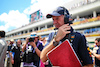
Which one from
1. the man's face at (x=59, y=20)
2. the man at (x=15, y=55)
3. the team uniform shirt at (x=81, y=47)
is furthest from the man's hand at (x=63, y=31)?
the man at (x=15, y=55)

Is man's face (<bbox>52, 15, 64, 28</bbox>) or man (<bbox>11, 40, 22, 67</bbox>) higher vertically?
man's face (<bbox>52, 15, 64, 28</bbox>)

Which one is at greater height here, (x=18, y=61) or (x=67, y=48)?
(x=67, y=48)

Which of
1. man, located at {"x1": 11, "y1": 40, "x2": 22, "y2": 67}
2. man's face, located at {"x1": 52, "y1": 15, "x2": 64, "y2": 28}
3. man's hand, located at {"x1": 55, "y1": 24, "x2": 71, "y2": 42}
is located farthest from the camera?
man, located at {"x1": 11, "y1": 40, "x2": 22, "y2": 67}

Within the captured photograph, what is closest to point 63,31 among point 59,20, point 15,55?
point 59,20

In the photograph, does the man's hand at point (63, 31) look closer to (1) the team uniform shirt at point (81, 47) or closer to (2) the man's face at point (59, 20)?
(1) the team uniform shirt at point (81, 47)

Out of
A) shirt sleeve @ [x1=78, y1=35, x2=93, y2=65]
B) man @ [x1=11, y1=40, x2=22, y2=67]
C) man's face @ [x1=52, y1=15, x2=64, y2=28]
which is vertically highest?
man's face @ [x1=52, y1=15, x2=64, y2=28]

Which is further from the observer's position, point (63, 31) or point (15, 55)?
point (15, 55)

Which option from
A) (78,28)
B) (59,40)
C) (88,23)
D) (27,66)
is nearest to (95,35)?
(88,23)

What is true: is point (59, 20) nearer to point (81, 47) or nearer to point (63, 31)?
point (63, 31)

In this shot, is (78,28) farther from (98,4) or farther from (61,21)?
(61,21)

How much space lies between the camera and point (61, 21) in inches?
54.2

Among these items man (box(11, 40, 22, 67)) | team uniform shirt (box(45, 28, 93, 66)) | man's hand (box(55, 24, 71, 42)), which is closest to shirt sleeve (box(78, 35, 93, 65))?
team uniform shirt (box(45, 28, 93, 66))

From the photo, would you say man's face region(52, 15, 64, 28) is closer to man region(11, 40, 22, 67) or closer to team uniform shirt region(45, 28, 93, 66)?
team uniform shirt region(45, 28, 93, 66)

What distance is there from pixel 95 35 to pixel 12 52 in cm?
1502
